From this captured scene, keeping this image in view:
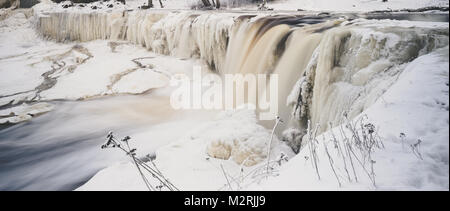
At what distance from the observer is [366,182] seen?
62.4 inches

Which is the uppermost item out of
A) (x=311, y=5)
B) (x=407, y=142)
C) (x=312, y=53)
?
(x=311, y=5)

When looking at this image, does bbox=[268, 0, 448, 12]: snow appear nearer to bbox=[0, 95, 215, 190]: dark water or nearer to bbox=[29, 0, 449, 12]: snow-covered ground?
bbox=[29, 0, 449, 12]: snow-covered ground

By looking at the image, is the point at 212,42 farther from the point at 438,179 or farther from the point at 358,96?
the point at 438,179

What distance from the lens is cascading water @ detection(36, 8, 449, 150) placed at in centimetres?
265

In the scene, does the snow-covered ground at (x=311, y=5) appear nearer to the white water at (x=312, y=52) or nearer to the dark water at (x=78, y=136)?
the white water at (x=312, y=52)

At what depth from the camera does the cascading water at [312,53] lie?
2650 millimetres

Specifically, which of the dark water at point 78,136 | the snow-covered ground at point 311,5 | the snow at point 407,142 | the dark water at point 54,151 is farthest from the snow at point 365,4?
the dark water at point 54,151

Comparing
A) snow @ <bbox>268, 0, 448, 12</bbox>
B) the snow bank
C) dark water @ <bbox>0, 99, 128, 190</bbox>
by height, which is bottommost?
dark water @ <bbox>0, 99, 128, 190</bbox>

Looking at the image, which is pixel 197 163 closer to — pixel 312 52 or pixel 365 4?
pixel 312 52

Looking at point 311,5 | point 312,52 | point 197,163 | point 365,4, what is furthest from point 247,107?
point 311,5

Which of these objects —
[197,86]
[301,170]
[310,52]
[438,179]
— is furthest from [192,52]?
[438,179]

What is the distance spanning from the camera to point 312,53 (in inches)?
160

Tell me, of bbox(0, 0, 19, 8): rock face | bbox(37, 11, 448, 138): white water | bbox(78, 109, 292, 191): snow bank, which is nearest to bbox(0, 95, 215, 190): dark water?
bbox(78, 109, 292, 191): snow bank
